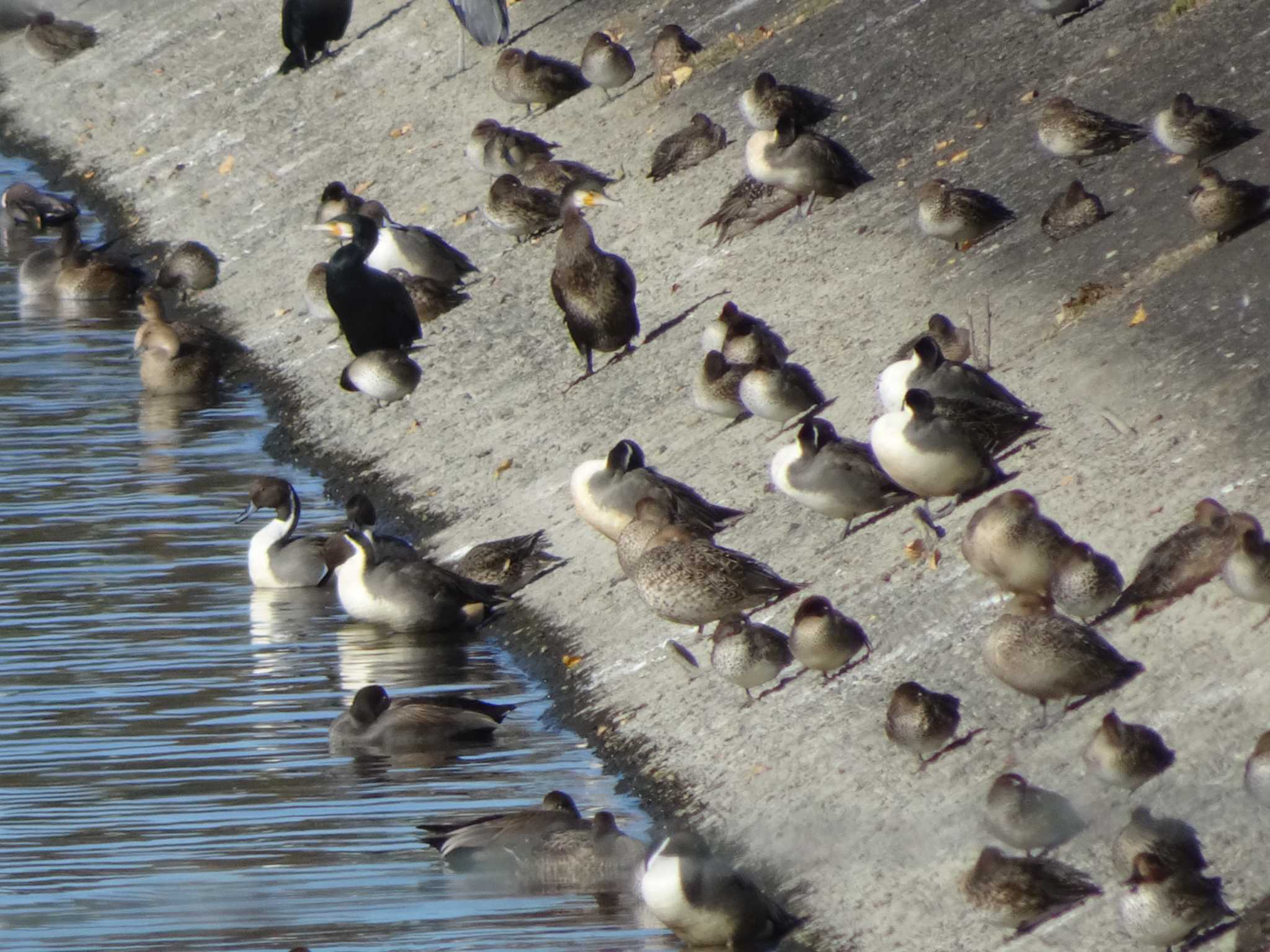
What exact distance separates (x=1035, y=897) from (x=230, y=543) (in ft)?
30.3

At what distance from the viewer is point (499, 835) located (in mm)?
10516

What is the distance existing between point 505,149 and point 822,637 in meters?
12.0

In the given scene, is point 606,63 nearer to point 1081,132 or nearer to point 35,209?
point 1081,132

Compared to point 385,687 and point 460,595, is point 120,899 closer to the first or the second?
point 385,687

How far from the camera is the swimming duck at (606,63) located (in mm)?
23531

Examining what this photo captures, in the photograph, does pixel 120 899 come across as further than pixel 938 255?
No

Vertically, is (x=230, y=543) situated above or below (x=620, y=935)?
above

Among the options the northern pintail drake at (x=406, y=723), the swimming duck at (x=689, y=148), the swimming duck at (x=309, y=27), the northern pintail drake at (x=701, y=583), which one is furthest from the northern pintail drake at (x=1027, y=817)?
the swimming duck at (x=309, y=27)

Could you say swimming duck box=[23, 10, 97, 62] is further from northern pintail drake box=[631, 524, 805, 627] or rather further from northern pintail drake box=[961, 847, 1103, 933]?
northern pintail drake box=[961, 847, 1103, 933]

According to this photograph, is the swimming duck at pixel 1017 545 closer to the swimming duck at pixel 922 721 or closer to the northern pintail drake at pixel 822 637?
the northern pintail drake at pixel 822 637

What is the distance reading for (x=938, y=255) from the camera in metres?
17.2

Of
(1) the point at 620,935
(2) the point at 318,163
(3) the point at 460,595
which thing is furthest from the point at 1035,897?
(2) the point at 318,163

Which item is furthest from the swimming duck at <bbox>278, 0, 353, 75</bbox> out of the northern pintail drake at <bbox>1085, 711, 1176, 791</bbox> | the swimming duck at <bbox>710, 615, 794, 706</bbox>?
the northern pintail drake at <bbox>1085, 711, 1176, 791</bbox>

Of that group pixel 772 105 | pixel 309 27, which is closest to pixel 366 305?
pixel 772 105
